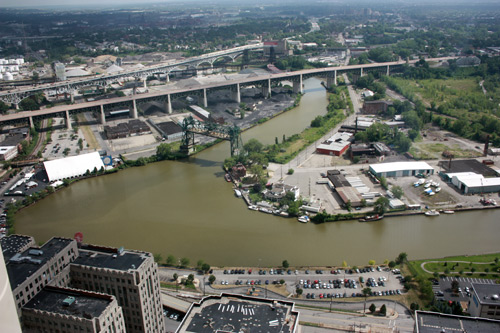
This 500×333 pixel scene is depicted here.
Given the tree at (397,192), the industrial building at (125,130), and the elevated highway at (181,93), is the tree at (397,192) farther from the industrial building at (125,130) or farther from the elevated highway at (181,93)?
the elevated highway at (181,93)

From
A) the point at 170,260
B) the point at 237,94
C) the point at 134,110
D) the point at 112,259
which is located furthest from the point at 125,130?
the point at 112,259

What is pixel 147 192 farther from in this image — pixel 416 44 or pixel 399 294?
pixel 416 44

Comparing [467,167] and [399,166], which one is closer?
[399,166]

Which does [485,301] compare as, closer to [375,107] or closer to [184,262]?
[184,262]

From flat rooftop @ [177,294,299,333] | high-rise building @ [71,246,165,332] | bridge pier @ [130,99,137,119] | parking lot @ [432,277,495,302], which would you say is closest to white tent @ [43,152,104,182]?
bridge pier @ [130,99,137,119]

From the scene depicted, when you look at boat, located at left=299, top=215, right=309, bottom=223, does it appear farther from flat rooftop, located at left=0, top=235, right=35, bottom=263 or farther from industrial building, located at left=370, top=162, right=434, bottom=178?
flat rooftop, located at left=0, top=235, right=35, bottom=263

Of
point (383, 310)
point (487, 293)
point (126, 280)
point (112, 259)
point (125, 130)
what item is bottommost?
point (383, 310)
